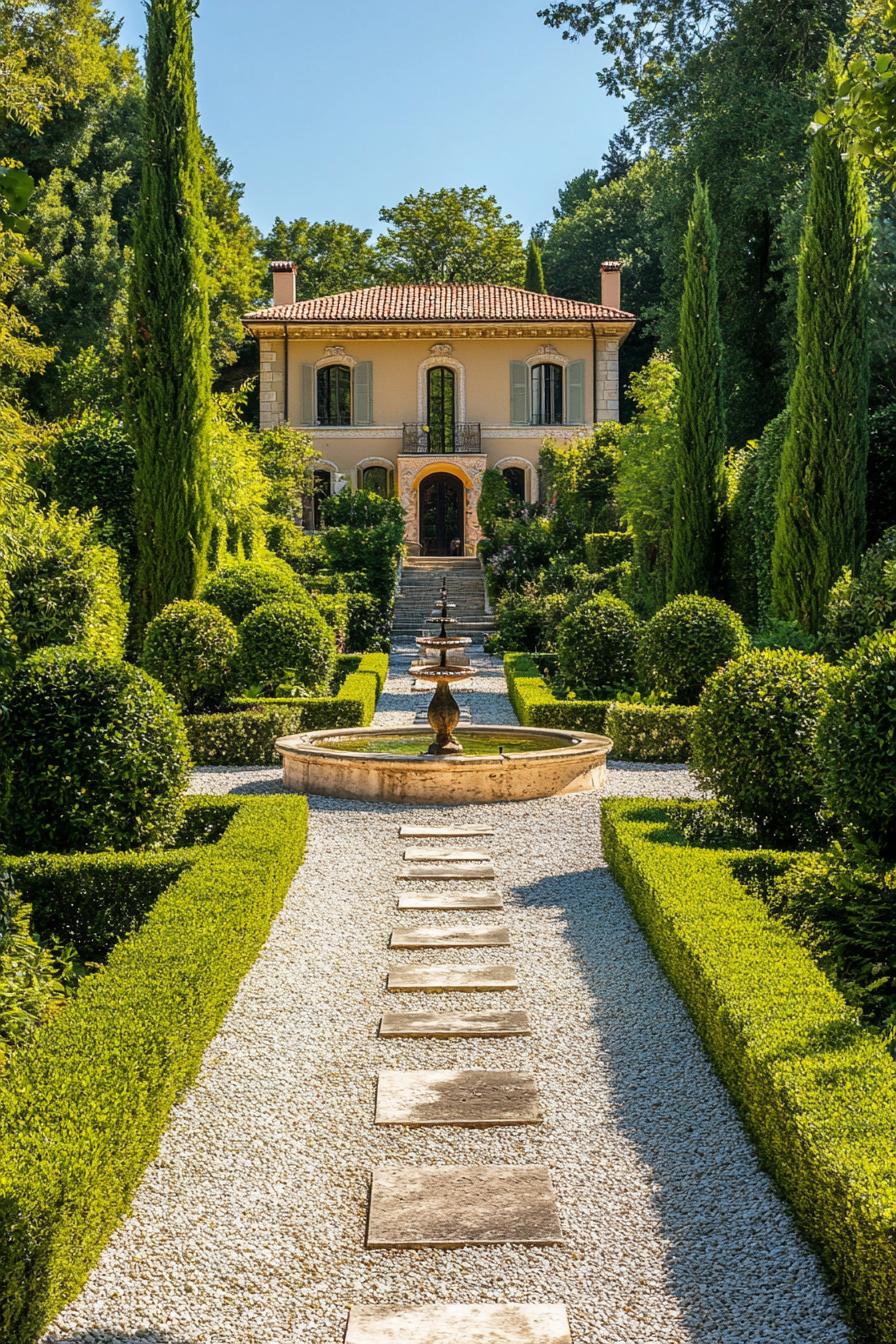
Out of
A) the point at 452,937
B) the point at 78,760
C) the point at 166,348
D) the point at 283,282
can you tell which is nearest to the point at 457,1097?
the point at 452,937

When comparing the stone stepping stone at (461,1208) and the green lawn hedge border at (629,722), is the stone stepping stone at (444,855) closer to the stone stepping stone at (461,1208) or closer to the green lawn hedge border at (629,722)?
the green lawn hedge border at (629,722)

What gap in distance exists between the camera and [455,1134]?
3701 millimetres

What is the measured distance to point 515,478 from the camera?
31.8 metres

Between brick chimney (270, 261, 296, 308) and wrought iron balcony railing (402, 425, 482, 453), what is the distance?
195 inches

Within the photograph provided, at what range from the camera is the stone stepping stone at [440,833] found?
777 centimetres

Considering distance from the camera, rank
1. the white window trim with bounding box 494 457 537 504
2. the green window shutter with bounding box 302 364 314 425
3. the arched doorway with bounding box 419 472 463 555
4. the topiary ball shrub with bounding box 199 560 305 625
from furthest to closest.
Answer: the arched doorway with bounding box 419 472 463 555 < the white window trim with bounding box 494 457 537 504 < the green window shutter with bounding box 302 364 314 425 < the topiary ball shrub with bounding box 199 560 305 625

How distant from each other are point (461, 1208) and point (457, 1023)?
1.36 metres

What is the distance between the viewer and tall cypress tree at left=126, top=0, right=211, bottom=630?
14.2 metres

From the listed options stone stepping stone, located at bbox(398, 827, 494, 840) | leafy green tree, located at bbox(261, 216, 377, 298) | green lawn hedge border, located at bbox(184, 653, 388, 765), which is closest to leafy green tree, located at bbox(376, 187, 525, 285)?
leafy green tree, located at bbox(261, 216, 377, 298)

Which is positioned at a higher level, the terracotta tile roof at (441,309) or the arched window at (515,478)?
the terracotta tile roof at (441,309)

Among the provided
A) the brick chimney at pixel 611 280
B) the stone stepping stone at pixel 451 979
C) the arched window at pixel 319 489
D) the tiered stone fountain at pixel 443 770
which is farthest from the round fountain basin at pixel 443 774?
the brick chimney at pixel 611 280

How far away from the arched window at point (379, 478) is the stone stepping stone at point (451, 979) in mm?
26948

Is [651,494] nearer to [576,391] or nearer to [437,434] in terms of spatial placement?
[576,391]

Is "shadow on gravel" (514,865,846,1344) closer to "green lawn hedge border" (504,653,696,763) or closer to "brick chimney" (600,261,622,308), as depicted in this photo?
"green lawn hedge border" (504,653,696,763)
